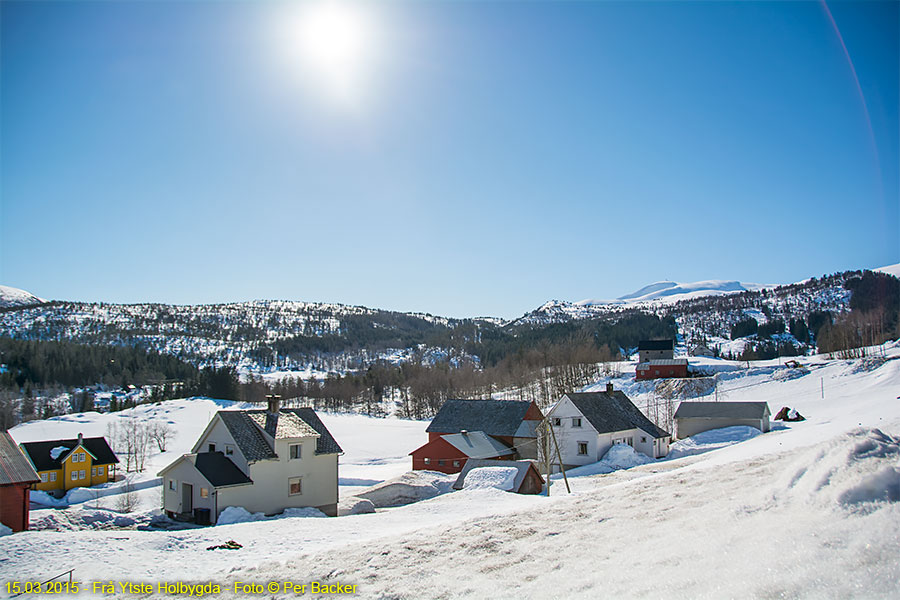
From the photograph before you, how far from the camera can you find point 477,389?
106250mm

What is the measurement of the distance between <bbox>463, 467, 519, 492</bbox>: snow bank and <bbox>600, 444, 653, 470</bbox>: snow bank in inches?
516

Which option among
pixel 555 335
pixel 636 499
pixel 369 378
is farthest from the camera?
pixel 555 335

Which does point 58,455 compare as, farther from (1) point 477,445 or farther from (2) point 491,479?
(2) point 491,479

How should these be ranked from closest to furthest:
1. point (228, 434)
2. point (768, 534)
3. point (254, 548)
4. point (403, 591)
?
1. point (768, 534)
2. point (403, 591)
3. point (254, 548)
4. point (228, 434)

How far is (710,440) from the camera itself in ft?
152

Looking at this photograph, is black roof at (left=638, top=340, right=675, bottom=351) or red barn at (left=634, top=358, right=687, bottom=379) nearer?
red barn at (left=634, top=358, right=687, bottom=379)

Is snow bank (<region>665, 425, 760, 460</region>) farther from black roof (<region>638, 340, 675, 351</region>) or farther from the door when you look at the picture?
black roof (<region>638, 340, 675, 351</region>)

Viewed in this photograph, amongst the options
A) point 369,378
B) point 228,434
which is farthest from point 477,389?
point 228,434

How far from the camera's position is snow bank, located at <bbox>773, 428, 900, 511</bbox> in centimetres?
632

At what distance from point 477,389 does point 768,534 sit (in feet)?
330

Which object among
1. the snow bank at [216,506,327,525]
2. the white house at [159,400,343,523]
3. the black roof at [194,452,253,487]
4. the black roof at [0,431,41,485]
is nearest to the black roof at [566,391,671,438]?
the white house at [159,400,343,523]

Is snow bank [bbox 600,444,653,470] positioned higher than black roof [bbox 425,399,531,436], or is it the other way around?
black roof [bbox 425,399,531,436]

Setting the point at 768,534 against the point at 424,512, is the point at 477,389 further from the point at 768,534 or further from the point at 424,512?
the point at 768,534

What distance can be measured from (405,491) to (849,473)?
25782 mm
